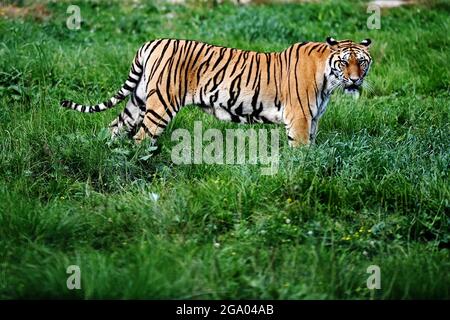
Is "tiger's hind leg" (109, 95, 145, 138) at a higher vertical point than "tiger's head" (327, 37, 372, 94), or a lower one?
lower

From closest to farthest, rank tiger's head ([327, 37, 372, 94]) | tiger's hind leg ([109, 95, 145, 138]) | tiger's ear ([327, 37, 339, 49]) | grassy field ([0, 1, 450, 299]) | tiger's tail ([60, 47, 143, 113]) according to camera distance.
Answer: grassy field ([0, 1, 450, 299]), tiger's head ([327, 37, 372, 94]), tiger's ear ([327, 37, 339, 49]), tiger's tail ([60, 47, 143, 113]), tiger's hind leg ([109, 95, 145, 138])

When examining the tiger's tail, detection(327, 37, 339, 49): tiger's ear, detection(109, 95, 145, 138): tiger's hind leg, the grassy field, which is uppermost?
detection(327, 37, 339, 49): tiger's ear

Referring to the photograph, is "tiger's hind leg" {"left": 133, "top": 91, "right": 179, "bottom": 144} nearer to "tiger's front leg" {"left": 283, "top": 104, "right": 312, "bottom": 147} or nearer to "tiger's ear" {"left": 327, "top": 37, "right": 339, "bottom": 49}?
"tiger's front leg" {"left": 283, "top": 104, "right": 312, "bottom": 147}

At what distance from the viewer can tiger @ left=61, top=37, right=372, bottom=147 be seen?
295 inches

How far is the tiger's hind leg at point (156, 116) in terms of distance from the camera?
24.9ft

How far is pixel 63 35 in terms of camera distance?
11312 millimetres

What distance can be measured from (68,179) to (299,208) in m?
2.04

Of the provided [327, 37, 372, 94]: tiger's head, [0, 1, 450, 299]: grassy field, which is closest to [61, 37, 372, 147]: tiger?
[327, 37, 372, 94]: tiger's head

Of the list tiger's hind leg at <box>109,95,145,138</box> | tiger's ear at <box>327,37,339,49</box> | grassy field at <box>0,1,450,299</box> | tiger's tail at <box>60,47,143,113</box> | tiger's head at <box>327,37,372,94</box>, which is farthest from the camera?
tiger's hind leg at <box>109,95,145,138</box>

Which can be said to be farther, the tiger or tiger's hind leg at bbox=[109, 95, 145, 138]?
tiger's hind leg at bbox=[109, 95, 145, 138]

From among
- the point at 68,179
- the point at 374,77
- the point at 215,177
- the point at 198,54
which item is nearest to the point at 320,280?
the point at 215,177

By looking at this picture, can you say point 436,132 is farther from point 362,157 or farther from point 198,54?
point 198,54

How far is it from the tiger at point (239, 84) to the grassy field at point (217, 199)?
255 mm

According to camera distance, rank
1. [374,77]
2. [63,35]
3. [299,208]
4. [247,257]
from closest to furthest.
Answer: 1. [247,257]
2. [299,208]
3. [374,77]
4. [63,35]
